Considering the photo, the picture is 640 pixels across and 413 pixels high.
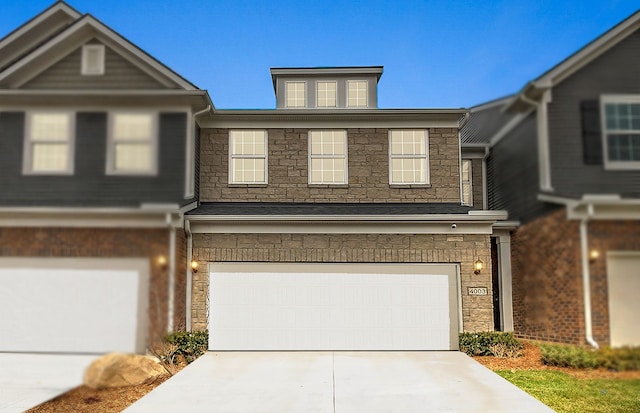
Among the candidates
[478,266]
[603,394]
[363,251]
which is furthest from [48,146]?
[478,266]

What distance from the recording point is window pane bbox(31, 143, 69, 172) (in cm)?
263

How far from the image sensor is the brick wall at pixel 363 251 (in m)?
12.8

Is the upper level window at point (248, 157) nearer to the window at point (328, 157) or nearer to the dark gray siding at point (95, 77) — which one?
the window at point (328, 157)

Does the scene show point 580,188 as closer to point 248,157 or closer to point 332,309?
point 332,309

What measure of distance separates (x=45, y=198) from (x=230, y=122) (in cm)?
1169

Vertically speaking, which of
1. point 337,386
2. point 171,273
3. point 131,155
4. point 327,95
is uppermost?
point 327,95

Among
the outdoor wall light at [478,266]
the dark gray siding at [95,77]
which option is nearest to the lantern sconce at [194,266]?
the outdoor wall light at [478,266]

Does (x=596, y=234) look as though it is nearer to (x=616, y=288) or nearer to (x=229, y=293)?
(x=616, y=288)

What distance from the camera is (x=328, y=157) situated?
1447 cm

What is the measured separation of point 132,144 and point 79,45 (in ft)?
2.59

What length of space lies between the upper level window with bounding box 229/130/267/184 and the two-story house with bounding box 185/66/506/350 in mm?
28

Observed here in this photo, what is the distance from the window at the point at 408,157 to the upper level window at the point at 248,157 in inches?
127

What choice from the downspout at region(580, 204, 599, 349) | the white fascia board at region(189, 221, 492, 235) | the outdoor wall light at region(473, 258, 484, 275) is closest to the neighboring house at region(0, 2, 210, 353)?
the downspout at region(580, 204, 599, 349)

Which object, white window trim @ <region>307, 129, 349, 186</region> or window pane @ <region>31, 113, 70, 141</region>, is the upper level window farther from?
window pane @ <region>31, 113, 70, 141</region>
